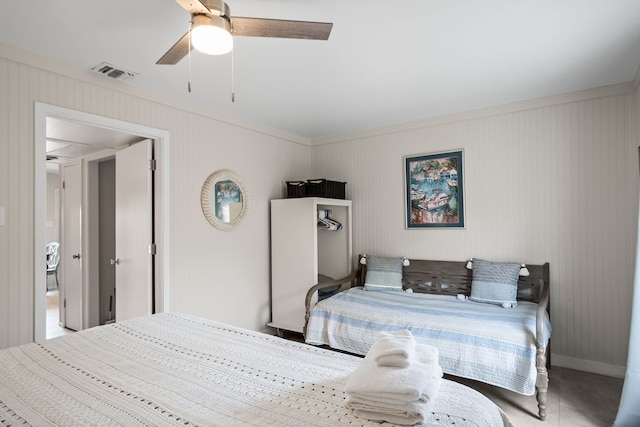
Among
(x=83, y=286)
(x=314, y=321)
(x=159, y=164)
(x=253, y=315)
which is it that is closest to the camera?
(x=159, y=164)

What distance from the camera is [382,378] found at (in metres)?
1.07

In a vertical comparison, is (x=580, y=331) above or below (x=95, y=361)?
below

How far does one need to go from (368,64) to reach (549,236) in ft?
7.17

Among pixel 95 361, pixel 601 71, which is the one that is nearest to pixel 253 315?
pixel 95 361

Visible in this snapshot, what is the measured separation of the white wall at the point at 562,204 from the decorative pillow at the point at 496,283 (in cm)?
23

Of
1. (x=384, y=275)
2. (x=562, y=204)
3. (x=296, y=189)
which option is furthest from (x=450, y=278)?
(x=296, y=189)

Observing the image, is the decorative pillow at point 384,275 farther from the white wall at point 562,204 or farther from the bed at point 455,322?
the white wall at point 562,204

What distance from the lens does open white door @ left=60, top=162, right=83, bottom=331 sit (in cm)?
406

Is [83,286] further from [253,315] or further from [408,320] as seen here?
[408,320]

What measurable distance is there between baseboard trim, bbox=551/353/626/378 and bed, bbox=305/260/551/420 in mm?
531

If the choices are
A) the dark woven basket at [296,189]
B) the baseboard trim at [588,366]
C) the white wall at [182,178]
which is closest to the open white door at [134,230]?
the white wall at [182,178]

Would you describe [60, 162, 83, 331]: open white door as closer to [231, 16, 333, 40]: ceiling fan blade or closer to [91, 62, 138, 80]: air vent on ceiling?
[91, 62, 138, 80]: air vent on ceiling

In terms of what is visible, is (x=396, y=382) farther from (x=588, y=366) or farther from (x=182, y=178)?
(x=588, y=366)

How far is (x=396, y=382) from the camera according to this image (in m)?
1.04
